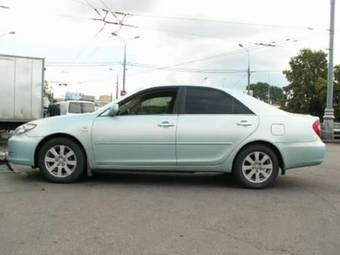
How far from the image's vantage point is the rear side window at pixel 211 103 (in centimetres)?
837

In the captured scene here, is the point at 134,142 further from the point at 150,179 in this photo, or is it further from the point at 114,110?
the point at 150,179

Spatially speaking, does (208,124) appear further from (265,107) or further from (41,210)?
(41,210)

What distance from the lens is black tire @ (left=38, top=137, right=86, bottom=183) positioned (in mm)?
8297

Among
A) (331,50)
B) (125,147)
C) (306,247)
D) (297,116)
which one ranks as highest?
(331,50)

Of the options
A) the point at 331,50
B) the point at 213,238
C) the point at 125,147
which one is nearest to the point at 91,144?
the point at 125,147

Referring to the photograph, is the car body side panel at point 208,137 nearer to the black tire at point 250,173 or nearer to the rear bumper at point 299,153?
the black tire at point 250,173

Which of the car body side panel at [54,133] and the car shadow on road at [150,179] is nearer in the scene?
the car body side panel at [54,133]

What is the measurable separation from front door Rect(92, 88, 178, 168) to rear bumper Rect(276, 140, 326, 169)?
160 centimetres

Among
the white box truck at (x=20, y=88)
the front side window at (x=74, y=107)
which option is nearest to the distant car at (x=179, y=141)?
the white box truck at (x=20, y=88)

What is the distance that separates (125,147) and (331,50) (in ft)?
72.1

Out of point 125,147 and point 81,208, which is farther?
point 125,147

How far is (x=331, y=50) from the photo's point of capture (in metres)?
28.1

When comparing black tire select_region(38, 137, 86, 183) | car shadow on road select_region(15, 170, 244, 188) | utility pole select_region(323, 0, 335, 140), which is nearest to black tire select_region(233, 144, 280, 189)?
car shadow on road select_region(15, 170, 244, 188)

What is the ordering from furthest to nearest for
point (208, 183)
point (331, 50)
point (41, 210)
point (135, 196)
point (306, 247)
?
1. point (331, 50)
2. point (208, 183)
3. point (135, 196)
4. point (41, 210)
5. point (306, 247)
